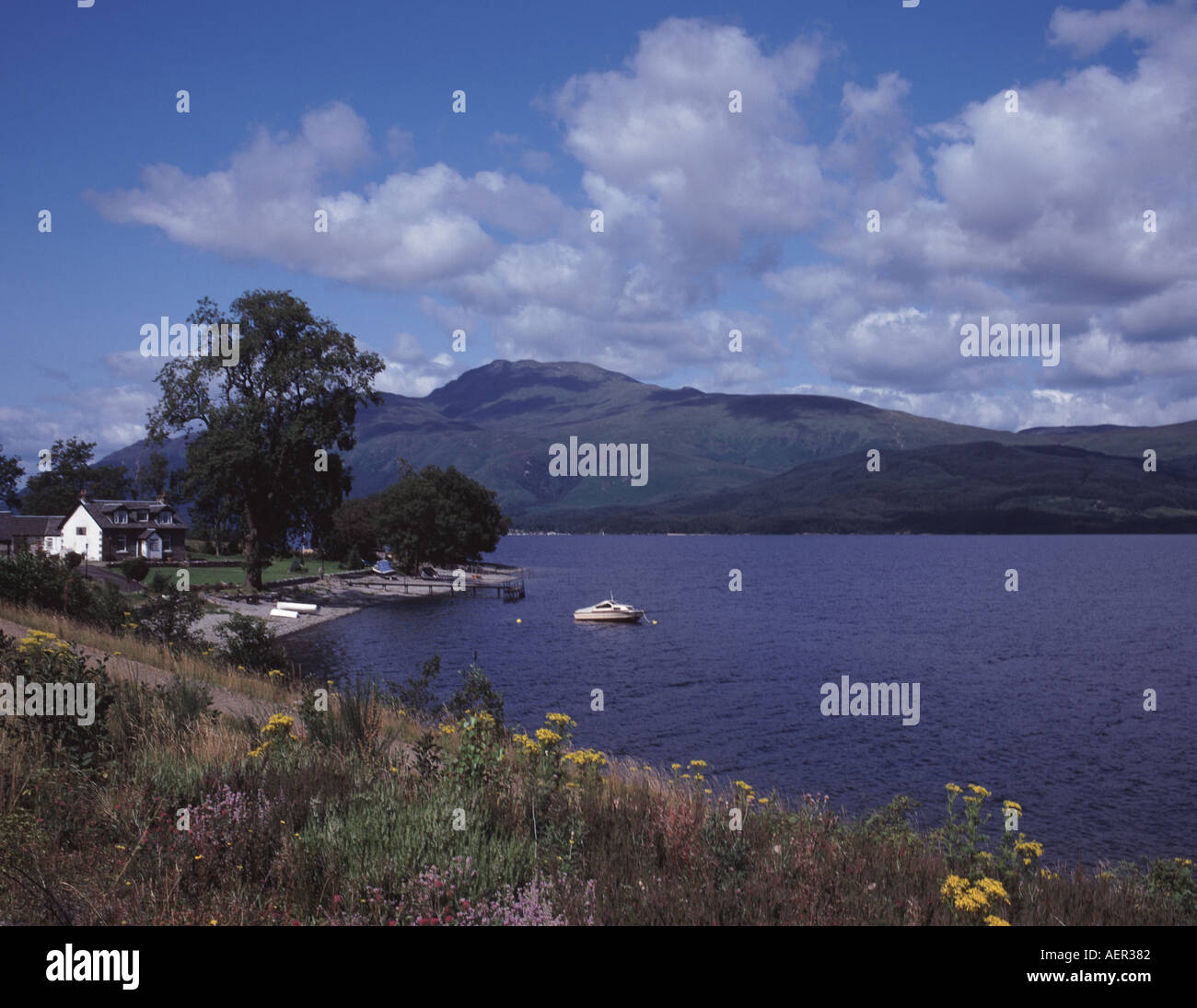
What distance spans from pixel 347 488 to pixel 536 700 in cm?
3162

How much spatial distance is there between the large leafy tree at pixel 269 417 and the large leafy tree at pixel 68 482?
78079mm

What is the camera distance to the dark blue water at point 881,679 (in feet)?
96.1

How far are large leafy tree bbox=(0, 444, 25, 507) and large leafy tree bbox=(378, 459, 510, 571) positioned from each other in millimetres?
75479

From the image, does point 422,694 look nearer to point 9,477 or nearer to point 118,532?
point 118,532

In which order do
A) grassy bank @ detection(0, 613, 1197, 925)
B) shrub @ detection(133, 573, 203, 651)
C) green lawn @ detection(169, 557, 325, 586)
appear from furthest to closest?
green lawn @ detection(169, 557, 325, 586) → shrub @ detection(133, 573, 203, 651) → grassy bank @ detection(0, 613, 1197, 925)

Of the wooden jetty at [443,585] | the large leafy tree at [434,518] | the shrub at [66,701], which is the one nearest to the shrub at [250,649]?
the shrub at [66,701]

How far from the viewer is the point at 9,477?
15388 cm

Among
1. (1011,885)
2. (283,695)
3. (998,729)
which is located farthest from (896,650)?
(1011,885)

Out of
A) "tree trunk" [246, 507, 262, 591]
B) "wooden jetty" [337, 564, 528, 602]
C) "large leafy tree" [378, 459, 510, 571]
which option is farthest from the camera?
"large leafy tree" [378, 459, 510, 571]

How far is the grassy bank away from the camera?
5812 mm

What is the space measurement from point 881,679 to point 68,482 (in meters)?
133

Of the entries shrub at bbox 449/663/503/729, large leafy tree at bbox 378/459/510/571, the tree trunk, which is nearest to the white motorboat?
the tree trunk

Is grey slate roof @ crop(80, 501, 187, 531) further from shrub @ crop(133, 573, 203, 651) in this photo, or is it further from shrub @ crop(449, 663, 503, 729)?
shrub @ crop(449, 663, 503, 729)
